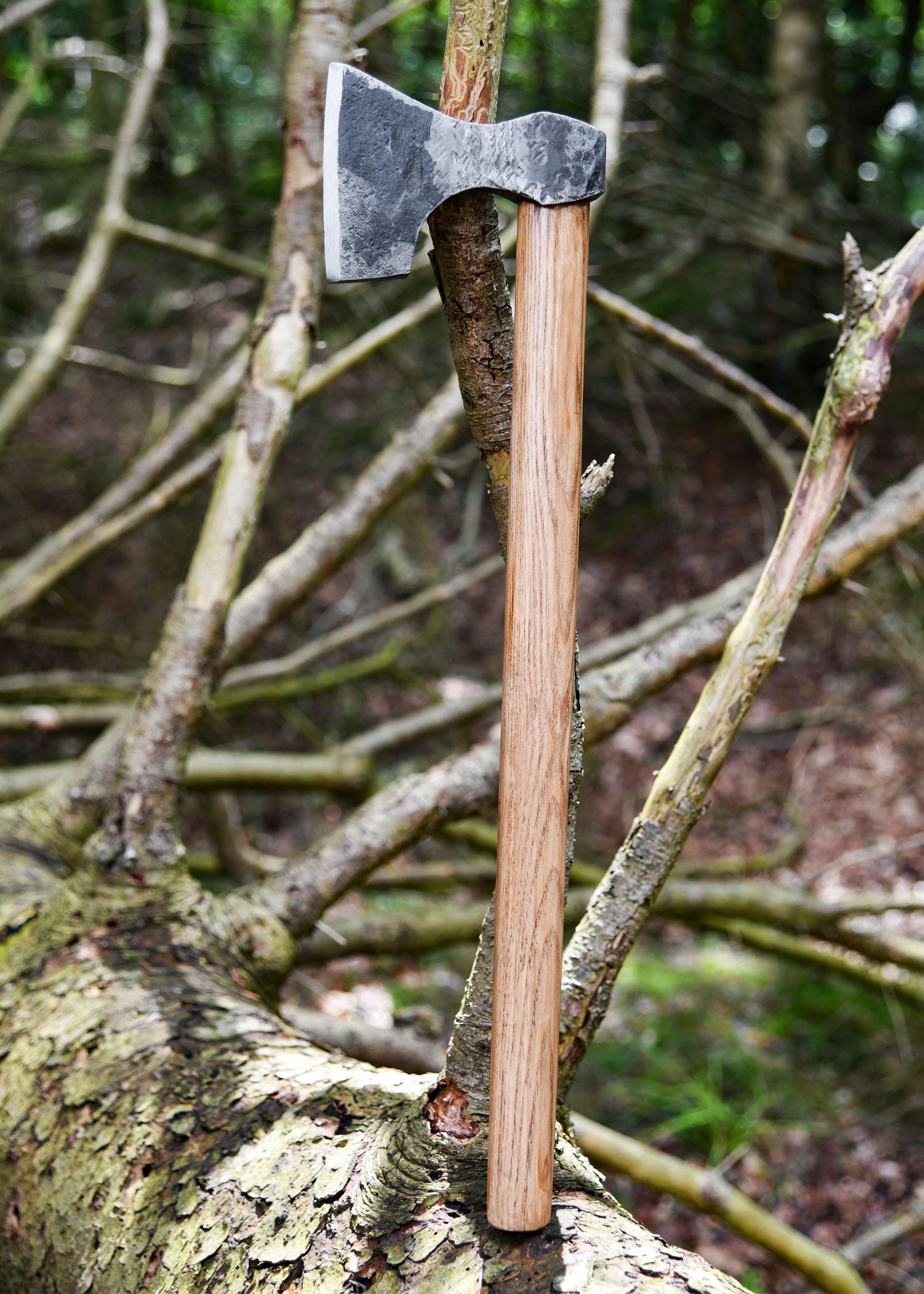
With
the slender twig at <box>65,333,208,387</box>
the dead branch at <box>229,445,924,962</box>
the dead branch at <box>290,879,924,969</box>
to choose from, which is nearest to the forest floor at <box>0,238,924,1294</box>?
the dead branch at <box>290,879,924,969</box>

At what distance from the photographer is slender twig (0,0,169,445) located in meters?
3.00

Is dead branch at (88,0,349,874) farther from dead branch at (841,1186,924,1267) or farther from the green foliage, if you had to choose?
the green foliage

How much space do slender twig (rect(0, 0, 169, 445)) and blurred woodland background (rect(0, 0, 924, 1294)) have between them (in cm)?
3

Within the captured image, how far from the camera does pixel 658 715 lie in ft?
19.7

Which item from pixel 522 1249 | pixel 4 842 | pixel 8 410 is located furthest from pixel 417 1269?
pixel 8 410

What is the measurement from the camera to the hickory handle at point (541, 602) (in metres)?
0.94

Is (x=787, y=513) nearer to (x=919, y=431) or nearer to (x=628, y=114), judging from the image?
(x=628, y=114)

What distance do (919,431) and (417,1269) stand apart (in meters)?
6.88

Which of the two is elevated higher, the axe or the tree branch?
the tree branch

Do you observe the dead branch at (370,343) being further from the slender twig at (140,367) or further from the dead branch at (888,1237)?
the dead branch at (888,1237)

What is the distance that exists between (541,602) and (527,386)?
0.22m

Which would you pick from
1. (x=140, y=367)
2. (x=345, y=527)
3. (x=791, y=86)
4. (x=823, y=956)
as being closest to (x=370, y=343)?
(x=345, y=527)

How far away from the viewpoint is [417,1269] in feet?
2.73

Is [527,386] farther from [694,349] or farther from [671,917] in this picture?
[671,917]
